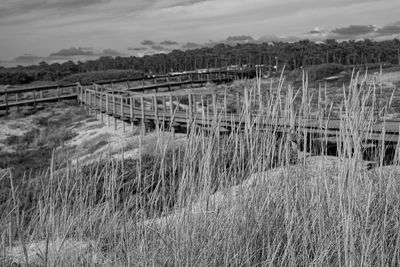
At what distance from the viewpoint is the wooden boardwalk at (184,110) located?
167 inches

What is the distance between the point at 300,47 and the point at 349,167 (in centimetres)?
15256

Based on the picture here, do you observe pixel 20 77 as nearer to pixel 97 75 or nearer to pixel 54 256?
pixel 97 75

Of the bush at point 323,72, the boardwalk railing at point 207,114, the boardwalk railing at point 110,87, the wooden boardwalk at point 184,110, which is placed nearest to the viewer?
the boardwalk railing at point 207,114

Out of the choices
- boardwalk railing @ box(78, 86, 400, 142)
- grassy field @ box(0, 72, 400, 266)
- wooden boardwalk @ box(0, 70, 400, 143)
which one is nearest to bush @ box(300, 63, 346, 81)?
wooden boardwalk @ box(0, 70, 400, 143)

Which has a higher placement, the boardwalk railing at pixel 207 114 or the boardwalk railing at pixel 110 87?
the boardwalk railing at pixel 207 114

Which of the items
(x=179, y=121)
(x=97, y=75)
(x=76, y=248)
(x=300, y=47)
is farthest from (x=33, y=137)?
(x=300, y=47)

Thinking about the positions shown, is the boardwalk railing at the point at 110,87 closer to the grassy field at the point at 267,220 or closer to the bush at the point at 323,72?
the bush at the point at 323,72

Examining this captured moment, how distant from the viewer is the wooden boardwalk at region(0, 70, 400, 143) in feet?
14.0

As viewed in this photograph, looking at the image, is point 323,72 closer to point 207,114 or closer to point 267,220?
point 207,114

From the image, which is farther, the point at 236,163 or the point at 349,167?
the point at 236,163

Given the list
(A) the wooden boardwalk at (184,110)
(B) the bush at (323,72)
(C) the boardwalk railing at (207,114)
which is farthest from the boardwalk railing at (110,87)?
(B) the bush at (323,72)

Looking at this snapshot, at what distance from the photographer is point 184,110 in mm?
23734

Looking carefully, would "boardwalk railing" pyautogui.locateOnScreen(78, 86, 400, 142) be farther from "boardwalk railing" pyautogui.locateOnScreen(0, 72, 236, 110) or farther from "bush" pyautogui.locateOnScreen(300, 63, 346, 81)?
"bush" pyautogui.locateOnScreen(300, 63, 346, 81)

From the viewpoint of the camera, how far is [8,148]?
2469 centimetres
